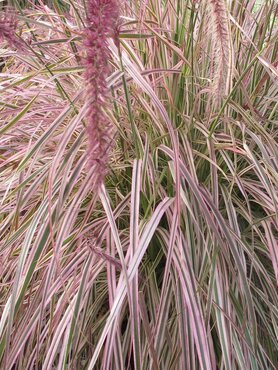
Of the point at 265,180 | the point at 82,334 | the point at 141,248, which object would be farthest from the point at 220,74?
the point at 82,334

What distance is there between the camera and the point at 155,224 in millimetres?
1560

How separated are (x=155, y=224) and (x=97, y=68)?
0.77 m

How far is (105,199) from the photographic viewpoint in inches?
58.2

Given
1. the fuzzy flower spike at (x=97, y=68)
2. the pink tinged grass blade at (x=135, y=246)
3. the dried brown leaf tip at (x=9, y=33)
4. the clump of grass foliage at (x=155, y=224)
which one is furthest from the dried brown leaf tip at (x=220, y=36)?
the fuzzy flower spike at (x=97, y=68)

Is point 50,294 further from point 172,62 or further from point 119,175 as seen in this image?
point 172,62

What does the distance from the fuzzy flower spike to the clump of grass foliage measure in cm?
43

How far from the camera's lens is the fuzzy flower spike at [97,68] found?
82 centimetres

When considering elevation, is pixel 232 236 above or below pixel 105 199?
below

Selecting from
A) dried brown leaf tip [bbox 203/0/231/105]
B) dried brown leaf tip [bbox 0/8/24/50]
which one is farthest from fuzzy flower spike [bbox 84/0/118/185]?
dried brown leaf tip [bbox 203/0/231/105]

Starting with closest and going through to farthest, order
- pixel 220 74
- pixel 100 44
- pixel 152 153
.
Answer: pixel 100 44 < pixel 220 74 < pixel 152 153

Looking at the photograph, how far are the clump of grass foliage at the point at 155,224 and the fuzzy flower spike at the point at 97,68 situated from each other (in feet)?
1.40

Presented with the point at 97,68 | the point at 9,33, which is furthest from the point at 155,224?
the point at 97,68

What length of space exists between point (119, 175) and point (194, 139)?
266mm

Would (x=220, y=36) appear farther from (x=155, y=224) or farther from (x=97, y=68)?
(x=97, y=68)
